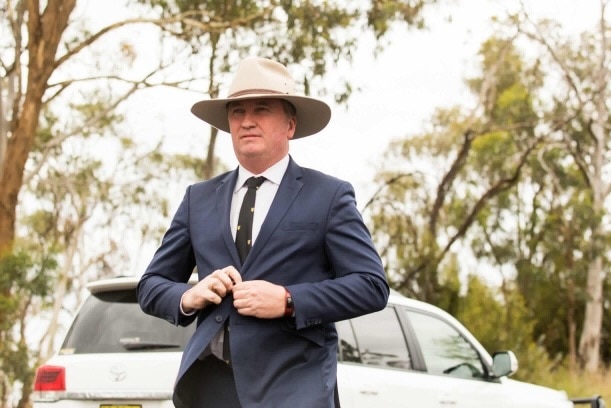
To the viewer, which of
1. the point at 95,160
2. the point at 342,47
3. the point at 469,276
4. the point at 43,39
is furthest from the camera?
the point at 95,160

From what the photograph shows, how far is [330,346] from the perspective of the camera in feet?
10.9

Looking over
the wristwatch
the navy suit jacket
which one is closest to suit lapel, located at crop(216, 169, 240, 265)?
the navy suit jacket

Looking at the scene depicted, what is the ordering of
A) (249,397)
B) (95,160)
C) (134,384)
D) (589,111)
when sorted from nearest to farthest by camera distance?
1. (249,397)
2. (134,384)
3. (95,160)
4. (589,111)

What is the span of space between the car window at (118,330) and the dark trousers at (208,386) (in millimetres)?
3279

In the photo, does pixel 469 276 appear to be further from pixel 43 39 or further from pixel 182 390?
pixel 182 390

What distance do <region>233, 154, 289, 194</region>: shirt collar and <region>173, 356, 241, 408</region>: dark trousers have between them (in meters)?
0.55

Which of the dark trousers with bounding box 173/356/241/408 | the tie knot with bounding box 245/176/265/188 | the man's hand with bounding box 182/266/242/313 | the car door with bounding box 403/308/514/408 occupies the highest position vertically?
the tie knot with bounding box 245/176/265/188

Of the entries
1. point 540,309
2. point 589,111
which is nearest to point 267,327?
point 589,111

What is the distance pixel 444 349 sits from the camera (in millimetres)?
7918

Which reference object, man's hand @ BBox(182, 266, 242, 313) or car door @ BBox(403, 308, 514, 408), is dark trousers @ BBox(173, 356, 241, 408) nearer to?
man's hand @ BBox(182, 266, 242, 313)

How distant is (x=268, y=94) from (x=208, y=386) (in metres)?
0.89

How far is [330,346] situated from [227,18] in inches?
630

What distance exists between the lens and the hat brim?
3467 millimetres

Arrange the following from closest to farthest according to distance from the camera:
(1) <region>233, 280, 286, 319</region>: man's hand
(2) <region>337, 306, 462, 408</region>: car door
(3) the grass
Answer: (1) <region>233, 280, 286, 319</region>: man's hand, (2) <region>337, 306, 462, 408</region>: car door, (3) the grass
